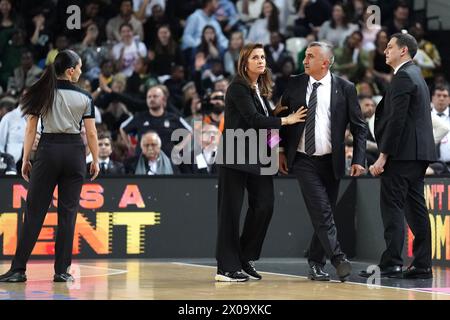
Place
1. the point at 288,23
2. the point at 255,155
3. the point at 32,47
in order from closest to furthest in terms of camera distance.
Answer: the point at 255,155
the point at 32,47
the point at 288,23

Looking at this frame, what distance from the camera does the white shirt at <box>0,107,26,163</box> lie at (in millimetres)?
13383

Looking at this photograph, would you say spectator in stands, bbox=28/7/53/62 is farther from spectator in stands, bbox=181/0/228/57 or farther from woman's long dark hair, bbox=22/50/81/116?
woman's long dark hair, bbox=22/50/81/116

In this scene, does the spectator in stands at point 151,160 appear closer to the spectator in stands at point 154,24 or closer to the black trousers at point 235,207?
the black trousers at point 235,207

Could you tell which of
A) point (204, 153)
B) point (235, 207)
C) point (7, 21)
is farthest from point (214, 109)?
point (235, 207)

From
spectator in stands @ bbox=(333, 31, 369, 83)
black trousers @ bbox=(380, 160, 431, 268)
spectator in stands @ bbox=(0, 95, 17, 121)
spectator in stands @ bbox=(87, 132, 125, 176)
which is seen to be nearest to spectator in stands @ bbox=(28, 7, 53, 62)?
spectator in stands @ bbox=(0, 95, 17, 121)

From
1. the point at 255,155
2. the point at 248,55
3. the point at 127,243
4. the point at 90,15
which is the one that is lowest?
the point at 127,243

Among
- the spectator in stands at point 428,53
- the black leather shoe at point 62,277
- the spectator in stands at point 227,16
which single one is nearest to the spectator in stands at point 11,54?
the spectator in stands at point 227,16

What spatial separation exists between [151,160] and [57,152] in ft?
11.7

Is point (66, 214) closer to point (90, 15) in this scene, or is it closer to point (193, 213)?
point (193, 213)

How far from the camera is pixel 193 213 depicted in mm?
12195

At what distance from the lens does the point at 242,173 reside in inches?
363

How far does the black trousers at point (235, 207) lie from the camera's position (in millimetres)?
9180
